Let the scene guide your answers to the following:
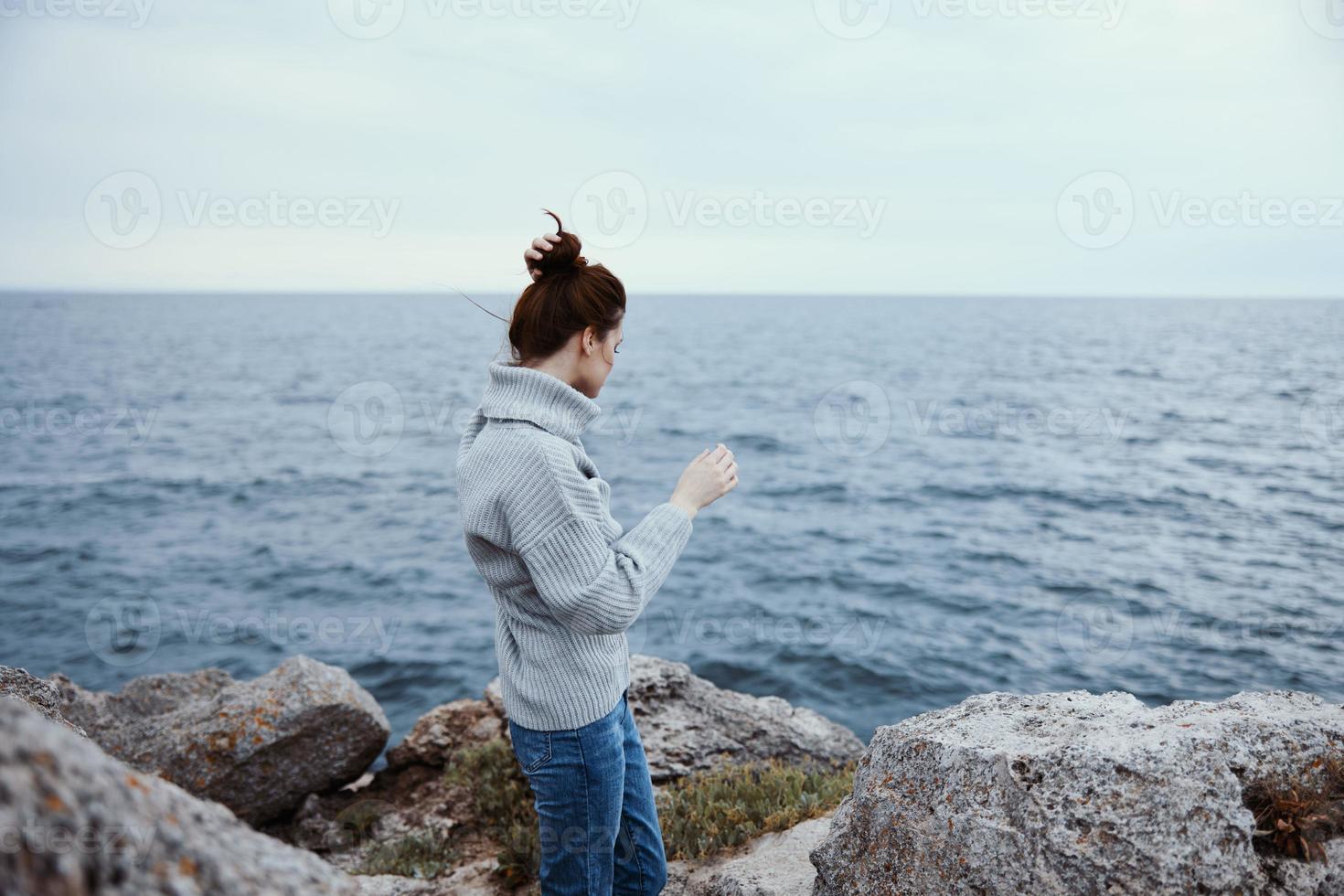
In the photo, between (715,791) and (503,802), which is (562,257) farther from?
(503,802)

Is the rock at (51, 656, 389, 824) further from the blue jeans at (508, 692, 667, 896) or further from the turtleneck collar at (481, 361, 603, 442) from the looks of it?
the turtleneck collar at (481, 361, 603, 442)

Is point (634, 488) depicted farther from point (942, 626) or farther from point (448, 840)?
point (448, 840)

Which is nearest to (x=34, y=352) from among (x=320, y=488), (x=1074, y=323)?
(x=320, y=488)

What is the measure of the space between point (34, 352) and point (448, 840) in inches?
3024

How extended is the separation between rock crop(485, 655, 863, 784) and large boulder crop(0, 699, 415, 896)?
17.0 ft

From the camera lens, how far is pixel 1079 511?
21.7 meters

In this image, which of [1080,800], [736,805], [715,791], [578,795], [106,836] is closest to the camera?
[106,836]

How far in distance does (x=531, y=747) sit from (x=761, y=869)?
2084 mm

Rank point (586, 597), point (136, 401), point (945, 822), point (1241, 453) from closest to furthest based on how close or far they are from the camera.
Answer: point (586, 597) → point (945, 822) → point (1241, 453) → point (136, 401)

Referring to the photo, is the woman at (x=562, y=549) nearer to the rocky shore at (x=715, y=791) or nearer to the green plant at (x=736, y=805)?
the rocky shore at (x=715, y=791)

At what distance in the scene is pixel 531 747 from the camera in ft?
10.9

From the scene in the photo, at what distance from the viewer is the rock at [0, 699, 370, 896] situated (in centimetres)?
136

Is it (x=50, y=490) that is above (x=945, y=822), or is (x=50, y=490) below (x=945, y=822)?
below

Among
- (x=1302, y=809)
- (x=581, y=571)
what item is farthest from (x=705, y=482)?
(x=1302, y=809)
